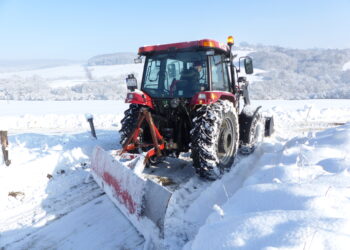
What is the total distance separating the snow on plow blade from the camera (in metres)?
3.17

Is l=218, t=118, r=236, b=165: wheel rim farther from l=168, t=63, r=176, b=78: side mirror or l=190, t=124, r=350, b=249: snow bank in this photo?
l=190, t=124, r=350, b=249: snow bank

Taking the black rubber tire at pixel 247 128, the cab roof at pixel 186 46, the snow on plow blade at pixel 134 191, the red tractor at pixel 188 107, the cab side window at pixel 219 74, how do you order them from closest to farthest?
the snow on plow blade at pixel 134 191
the red tractor at pixel 188 107
the cab roof at pixel 186 46
the cab side window at pixel 219 74
the black rubber tire at pixel 247 128

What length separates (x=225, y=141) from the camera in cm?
529

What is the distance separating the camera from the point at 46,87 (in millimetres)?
32438

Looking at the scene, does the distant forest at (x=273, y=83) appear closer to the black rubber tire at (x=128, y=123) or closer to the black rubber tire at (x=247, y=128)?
the black rubber tire at (x=247, y=128)

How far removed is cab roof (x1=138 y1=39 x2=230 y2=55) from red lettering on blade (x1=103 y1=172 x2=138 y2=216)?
2.36 m

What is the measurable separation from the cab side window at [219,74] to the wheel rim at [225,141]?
67 cm

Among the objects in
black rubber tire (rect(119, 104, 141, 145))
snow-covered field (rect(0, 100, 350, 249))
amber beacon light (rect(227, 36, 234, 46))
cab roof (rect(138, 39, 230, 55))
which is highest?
amber beacon light (rect(227, 36, 234, 46))

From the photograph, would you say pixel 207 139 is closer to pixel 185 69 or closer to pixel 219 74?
pixel 185 69

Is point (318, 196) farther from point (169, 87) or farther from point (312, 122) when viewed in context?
point (312, 122)

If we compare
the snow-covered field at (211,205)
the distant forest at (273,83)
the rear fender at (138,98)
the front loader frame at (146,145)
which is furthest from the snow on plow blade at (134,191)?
the distant forest at (273,83)

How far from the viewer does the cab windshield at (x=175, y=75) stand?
203 inches

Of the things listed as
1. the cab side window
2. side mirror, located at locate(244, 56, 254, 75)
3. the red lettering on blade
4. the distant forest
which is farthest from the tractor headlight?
the distant forest

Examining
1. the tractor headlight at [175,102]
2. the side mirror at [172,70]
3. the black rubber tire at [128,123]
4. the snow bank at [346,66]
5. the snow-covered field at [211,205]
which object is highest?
the side mirror at [172,70]
